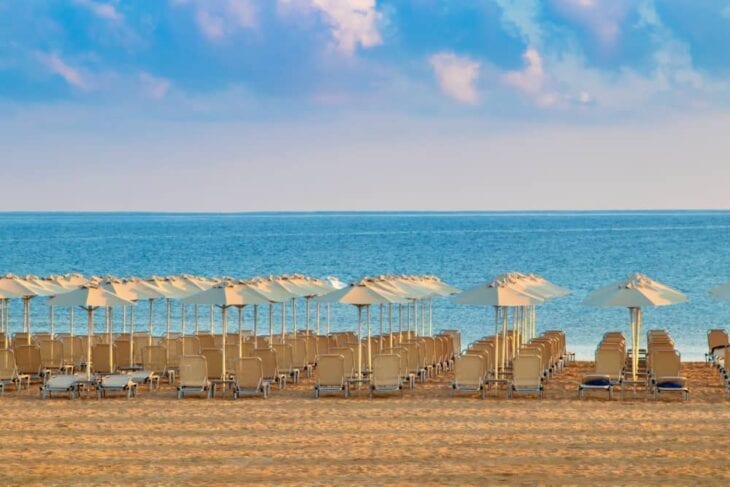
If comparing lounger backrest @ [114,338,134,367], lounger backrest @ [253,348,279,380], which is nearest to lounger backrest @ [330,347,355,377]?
lounger backrest @ [253,348,279,380]

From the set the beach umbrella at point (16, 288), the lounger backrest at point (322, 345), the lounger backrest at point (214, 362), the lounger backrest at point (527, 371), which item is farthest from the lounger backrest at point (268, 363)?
the beach umbrella at point (16, 288)

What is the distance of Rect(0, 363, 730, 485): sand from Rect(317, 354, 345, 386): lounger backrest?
26 cm

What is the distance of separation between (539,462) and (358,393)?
5.74m

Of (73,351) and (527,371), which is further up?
(73,351)

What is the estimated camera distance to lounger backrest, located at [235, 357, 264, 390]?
16.5m

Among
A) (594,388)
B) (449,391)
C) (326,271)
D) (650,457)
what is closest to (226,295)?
(449,391)

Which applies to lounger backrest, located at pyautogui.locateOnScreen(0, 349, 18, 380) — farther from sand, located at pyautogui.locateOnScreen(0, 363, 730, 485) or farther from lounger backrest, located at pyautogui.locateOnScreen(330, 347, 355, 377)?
lounger backrest, located at pyautogui.locateOnScreen(330, 347, 355, 377)

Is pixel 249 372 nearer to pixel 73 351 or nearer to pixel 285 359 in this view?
pixel 285 359

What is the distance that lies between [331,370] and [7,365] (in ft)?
15.1

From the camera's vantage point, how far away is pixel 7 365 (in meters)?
17.5

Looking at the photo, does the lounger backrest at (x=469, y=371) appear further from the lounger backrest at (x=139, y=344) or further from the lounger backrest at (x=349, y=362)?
the lounger backrest at (x=139, y=344)

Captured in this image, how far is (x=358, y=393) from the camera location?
1719cm

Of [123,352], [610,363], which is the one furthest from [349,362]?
[123,352]

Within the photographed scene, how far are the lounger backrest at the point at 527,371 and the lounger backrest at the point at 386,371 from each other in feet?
5.07
